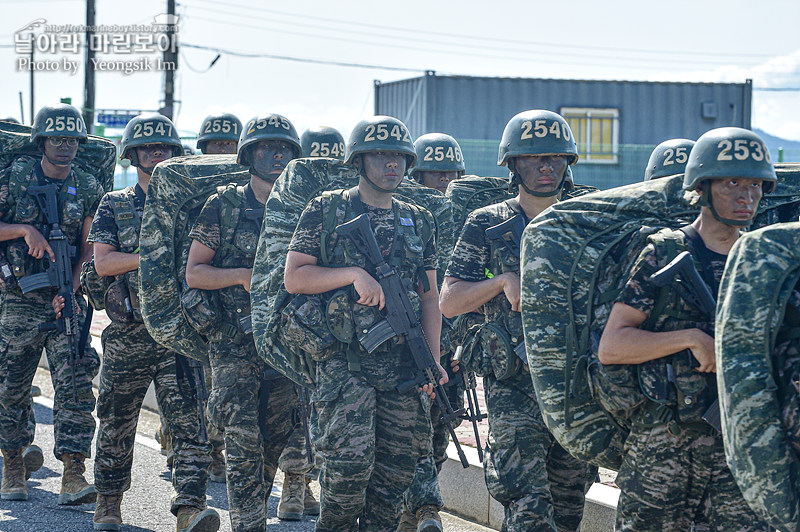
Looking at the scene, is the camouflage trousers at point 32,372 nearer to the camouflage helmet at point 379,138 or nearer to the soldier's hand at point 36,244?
the soldier's hand at point 36,244

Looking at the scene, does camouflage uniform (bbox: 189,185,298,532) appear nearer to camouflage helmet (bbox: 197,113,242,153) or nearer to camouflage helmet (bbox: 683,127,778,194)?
camouflage helmet (bbox: 197,113,242,153)

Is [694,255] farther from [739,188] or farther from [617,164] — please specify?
[617,164]

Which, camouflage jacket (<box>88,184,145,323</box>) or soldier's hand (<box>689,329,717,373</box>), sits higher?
camouflage jacket (<box>88,184,145,323</box>)

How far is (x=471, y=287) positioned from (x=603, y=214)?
93 centimetres

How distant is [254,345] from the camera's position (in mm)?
5957

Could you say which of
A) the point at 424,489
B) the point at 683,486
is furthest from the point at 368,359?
the point at 683,486

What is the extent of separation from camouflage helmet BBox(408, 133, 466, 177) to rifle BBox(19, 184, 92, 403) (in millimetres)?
2339

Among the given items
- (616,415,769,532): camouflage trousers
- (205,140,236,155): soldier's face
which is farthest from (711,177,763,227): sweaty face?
(205,140,236,155): soldier's face

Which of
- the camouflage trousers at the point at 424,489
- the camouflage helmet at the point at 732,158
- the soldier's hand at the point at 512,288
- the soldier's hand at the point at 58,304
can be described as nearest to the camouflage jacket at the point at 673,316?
the camouflage helmet at the point at 732,158

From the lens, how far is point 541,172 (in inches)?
209

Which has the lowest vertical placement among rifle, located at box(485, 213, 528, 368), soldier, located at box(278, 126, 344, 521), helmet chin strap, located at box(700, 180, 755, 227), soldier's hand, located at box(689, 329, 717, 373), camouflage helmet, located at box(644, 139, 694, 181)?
soldier, located at box(278, 126, 344, 521)

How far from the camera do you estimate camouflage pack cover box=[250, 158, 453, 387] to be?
5.31 meters

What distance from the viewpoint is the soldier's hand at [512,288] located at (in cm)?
499

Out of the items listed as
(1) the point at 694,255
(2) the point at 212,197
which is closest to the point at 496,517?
(2) the point at 212,197
